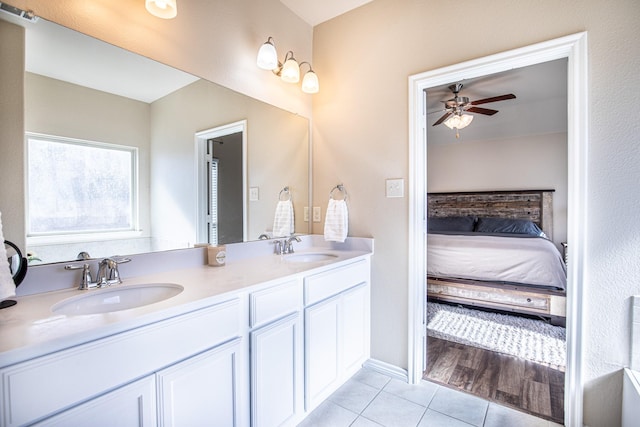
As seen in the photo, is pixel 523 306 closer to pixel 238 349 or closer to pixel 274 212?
pixel 274 212

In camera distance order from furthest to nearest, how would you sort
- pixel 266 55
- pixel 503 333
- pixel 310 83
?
pixel 503 333
pixel 310 83
pixel 266 55

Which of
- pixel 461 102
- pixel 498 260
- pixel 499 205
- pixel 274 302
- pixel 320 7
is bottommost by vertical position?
pixel 498 260

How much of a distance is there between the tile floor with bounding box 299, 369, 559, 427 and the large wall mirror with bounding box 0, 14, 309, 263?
1.15m

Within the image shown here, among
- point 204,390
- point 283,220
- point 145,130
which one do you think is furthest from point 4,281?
point 283,220

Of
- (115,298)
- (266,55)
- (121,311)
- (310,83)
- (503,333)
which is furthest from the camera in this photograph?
(503,333)

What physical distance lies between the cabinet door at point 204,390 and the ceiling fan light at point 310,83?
5.81 ft

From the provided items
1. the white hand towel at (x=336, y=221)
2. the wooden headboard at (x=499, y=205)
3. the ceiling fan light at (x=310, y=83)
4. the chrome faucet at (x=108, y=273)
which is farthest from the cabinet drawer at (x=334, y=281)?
the wooden headboard at (x=499, y=205)

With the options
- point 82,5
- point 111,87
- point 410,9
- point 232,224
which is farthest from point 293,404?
point 410,9

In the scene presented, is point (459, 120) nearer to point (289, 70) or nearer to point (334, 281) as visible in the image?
point (289, 70)

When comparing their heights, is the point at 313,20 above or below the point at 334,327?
above

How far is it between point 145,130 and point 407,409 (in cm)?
208

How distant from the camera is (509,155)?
471 cm

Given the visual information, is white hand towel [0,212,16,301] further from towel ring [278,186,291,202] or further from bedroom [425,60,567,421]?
bedroom [425,60,567,421]

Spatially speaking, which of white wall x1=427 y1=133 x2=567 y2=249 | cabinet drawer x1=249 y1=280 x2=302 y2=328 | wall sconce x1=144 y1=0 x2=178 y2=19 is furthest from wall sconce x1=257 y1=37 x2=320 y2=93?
white wall x1=427 y1=133 x2=567 y2=249
